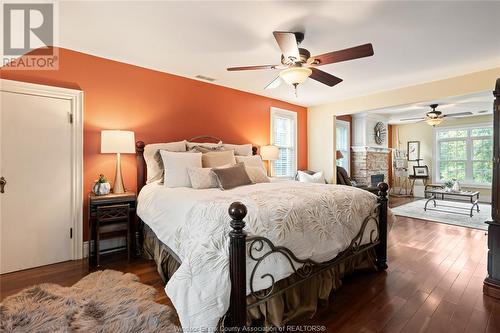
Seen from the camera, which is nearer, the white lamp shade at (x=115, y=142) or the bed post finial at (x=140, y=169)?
the white lamp shade at (x=115, y=142)

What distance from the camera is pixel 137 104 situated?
3.35 m

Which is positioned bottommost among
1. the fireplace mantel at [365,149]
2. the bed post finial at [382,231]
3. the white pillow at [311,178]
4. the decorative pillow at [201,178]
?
the bed post finial at [382,231]

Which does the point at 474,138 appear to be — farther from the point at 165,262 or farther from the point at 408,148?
the point at 165,262

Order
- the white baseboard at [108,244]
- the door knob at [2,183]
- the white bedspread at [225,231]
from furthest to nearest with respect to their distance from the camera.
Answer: the white baseboard at [108,244]
the door knob at [2,183]
the white bedspread at [225,231]

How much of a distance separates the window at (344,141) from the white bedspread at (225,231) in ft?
14.2

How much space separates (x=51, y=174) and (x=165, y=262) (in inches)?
66.8

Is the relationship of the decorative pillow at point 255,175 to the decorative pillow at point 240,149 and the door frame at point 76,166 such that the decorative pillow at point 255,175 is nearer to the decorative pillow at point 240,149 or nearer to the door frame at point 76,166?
the decorative pillow at point 240,149

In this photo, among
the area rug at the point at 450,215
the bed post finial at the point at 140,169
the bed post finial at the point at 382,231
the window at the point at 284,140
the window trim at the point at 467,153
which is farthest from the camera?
the window trim at the point at 467,153

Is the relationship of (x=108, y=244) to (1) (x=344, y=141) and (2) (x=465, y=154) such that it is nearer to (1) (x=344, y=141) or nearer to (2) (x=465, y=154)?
(1) (x=344, y=141)

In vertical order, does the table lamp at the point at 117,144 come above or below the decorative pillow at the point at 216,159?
above

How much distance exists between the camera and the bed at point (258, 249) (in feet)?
4.58

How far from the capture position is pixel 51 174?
276 cm

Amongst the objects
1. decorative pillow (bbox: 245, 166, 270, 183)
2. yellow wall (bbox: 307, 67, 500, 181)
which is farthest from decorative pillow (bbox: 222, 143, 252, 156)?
yellow wall (bbox: 307, 67, 500, 181)

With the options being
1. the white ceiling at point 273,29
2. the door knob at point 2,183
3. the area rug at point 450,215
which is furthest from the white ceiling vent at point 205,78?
the area rug at point 450,215
